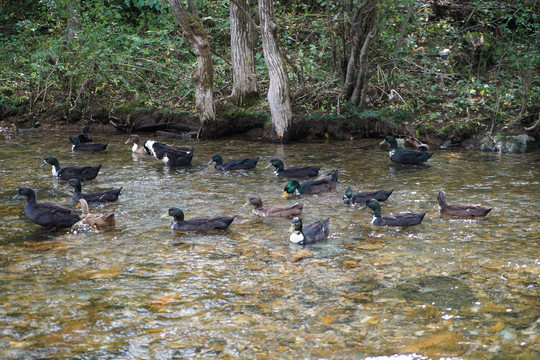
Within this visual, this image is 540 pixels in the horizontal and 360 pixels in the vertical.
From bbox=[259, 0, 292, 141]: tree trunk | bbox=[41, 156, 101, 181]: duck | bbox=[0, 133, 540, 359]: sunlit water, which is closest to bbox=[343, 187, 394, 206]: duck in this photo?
bbox=[0, 133, 540, 359]: sunlit water

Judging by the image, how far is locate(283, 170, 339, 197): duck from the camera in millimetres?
12094

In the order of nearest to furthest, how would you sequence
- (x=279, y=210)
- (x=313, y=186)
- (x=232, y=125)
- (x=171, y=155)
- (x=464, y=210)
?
(x=464, y=210)
(x=279, y=210)
(x=313, y=186)
(x=171, y=155)
(x=232, y=125)

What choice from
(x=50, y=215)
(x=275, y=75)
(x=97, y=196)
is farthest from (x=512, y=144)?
(x=50, y=215)

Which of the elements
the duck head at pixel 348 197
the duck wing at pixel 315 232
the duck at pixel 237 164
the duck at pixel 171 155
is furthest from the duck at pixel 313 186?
the duck at pixel 171 155

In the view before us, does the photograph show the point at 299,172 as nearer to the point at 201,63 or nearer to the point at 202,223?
the point at 202,223

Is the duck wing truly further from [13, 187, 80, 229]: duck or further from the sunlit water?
[13, 187, 80, 229]: duck

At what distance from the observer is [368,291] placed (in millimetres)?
7285

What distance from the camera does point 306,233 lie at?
920cm

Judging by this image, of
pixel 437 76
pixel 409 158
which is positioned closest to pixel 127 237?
pixel 409 158

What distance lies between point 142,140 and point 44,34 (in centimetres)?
1129

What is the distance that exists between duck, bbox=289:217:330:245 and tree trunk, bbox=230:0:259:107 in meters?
11.0

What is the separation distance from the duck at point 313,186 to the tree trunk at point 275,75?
574cm

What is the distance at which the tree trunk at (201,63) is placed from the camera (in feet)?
57.8

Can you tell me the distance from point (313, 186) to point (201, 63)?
24.4 feet
